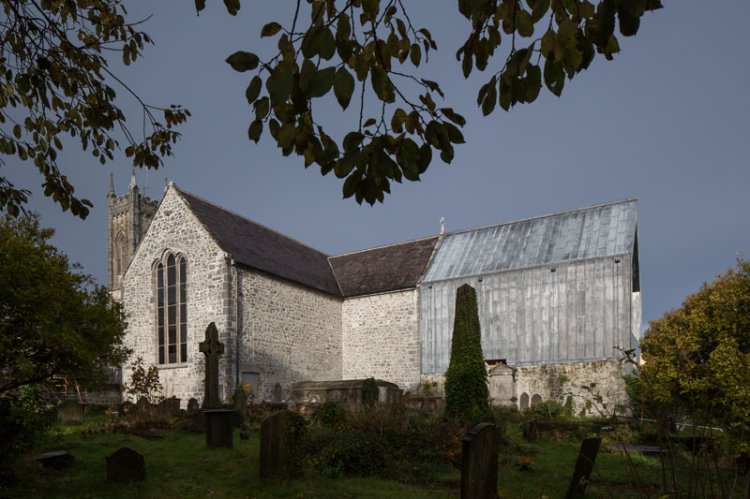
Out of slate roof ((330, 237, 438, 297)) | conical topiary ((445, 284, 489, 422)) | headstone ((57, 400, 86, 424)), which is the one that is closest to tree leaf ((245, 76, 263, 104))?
conical topiary ((445, 284, 489, 422))

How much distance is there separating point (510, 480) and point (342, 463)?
2765 mm

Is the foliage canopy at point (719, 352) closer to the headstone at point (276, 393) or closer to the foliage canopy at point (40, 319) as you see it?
the foliage canopy at point (40, 319)

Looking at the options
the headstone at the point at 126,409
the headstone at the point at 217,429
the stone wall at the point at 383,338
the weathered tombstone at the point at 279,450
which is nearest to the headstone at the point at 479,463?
the weathered tombstone at the point at 279,450

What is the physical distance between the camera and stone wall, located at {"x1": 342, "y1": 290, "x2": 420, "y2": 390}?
24.5 m

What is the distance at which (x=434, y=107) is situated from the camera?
3.29 meters

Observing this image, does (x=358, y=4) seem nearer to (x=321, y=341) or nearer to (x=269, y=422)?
(x=269, y=422)

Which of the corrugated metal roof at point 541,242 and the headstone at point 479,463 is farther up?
the corrugated metal roof at point 541,242

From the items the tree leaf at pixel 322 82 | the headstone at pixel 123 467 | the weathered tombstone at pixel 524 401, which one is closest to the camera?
the tree leaf at pixel 322 82

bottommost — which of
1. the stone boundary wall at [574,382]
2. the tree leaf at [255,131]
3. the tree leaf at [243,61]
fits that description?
the stone boundary wall at [574,382]

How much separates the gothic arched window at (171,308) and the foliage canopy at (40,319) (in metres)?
13.5

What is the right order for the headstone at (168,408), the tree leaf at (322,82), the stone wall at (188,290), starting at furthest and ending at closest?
the stone wall at (188,290)
the headstone at (168,408)
the tree leaf at (322,82)

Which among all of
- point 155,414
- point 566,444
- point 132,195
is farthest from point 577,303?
point 132,195

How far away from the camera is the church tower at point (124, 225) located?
51.3m

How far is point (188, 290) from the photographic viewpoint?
2234 cm
